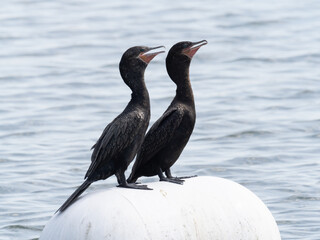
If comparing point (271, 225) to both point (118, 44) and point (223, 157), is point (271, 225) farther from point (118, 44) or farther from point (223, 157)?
point (118, 44)

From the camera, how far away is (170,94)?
69.2 ft

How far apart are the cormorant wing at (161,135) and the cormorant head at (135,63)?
19.7 inches

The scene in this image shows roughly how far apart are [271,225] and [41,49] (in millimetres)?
18388

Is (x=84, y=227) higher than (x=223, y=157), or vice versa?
(x=84, y=227)

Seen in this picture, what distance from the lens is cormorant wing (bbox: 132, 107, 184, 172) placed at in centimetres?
930

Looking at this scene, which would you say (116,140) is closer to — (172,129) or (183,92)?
(172,129)

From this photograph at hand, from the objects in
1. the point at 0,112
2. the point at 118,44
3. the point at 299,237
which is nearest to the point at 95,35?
the point at 118,44

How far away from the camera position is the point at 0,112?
21.0m

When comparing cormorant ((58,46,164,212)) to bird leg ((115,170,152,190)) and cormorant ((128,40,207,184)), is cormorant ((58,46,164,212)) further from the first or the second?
cormorant ((128,40,207,184))

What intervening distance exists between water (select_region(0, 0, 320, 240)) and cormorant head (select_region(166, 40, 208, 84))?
3.82 m

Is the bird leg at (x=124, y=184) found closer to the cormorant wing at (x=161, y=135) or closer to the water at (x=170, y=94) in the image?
the cormorant wing at (x=161, y=135)

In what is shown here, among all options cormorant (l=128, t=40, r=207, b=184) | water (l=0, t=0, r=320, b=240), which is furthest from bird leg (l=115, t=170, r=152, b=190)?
water (l=0, t=0, r=320, b=240)

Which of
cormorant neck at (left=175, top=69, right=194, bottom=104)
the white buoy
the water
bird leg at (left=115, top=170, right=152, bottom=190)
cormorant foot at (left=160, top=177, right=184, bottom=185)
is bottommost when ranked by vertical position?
the water

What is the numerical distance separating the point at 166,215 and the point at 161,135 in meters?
1.02
